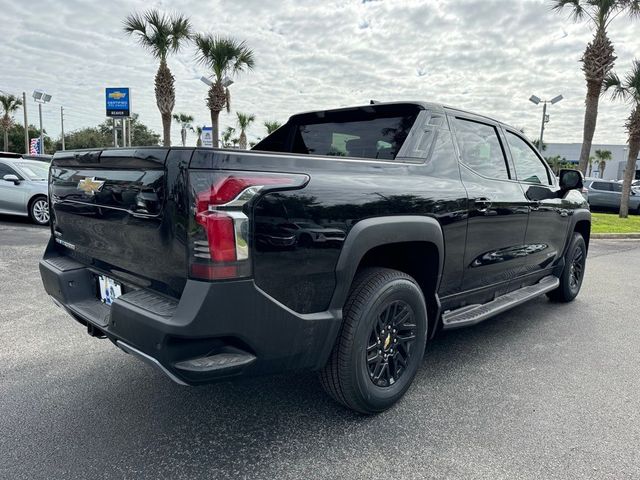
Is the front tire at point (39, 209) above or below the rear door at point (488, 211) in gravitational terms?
below

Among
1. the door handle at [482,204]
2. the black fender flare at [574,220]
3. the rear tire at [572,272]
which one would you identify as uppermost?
the door handle at [482,204]

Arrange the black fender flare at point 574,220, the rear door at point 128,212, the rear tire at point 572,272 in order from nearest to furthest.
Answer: the rear door at point 128,212 → the black fender flare at point 574,220 → the rear tire at point 572,272

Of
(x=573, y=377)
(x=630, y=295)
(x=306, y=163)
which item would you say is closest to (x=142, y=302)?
(x=306, y=163)

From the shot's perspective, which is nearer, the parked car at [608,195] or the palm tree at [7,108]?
the parked car at [608,195]

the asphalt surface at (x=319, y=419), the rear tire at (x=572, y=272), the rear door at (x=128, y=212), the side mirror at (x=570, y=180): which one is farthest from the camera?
the rear tire at (x=572, y=272)

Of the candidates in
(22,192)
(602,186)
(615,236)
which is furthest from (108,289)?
(602,186)

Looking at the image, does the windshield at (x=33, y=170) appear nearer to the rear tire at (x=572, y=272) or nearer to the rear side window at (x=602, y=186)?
the rear tire at (x=572, y=272)

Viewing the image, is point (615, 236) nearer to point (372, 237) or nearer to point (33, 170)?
point (372, 237)

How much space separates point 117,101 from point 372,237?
18.3m

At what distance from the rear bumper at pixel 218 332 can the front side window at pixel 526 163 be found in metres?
2.59

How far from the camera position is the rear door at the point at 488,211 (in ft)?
10.7

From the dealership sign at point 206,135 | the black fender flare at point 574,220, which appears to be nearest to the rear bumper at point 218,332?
the black fender flare at point 574,220

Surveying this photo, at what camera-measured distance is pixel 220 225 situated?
1.89 metres

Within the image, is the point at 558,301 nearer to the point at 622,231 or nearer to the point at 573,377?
the point at 573,377
